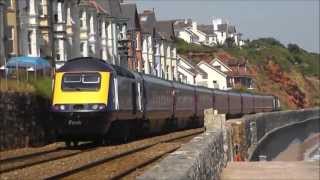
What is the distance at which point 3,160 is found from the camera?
2000 centimetres

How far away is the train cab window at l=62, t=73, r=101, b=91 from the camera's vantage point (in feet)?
78.7

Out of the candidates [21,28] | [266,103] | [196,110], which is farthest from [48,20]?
[266,103]

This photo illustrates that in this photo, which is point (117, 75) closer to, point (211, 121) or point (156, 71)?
point (211, 121)

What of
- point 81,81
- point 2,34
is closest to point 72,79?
point 81,81

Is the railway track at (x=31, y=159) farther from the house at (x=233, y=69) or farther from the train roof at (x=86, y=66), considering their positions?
the house at (x=233, y=69)

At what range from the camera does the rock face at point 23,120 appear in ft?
84.7

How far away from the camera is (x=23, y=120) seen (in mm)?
27312

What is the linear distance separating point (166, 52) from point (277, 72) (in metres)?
30.6

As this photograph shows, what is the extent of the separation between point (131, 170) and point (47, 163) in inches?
114

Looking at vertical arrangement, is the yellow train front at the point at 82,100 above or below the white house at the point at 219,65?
below

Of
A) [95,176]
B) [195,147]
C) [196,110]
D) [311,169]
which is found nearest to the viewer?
[195,147]

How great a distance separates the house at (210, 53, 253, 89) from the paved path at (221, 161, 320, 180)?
238 ft

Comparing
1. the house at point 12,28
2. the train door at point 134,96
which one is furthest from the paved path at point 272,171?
the house at point 12,28

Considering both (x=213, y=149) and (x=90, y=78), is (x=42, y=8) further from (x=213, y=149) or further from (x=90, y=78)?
(x=213, y=149)
